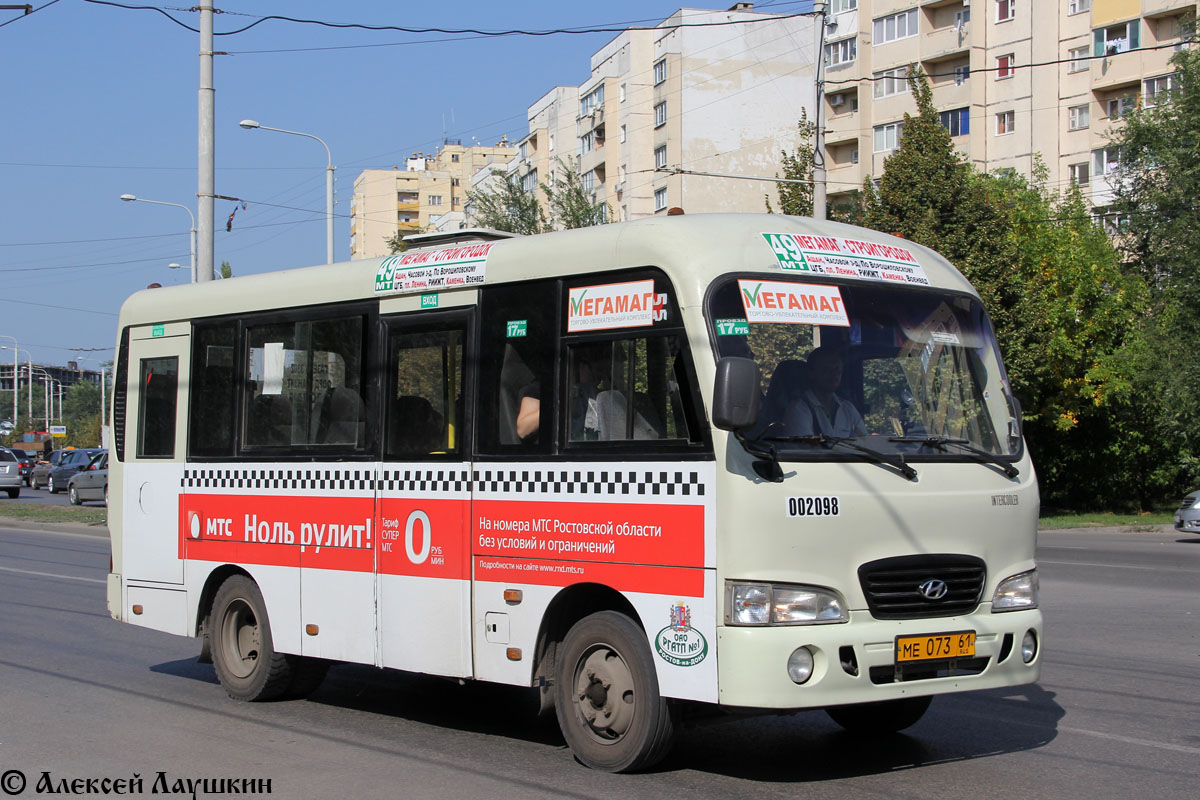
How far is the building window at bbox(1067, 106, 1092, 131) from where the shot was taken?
196 ft

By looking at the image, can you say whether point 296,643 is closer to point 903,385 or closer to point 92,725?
point 92,725

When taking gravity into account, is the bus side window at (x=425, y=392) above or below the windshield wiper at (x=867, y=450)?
above

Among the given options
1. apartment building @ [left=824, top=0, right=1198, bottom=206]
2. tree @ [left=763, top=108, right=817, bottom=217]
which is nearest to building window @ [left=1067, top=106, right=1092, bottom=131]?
apartment building @ [left=824, top=0, right=1198, bottom=206]

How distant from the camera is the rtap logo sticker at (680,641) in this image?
21.2 ft

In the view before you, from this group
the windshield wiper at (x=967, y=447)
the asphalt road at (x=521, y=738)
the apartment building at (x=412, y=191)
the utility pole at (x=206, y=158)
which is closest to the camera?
the asphalt road at (x=521, y=738)

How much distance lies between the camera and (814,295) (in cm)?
695

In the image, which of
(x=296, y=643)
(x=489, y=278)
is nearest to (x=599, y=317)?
(x=489, y=278)

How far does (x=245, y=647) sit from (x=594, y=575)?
3725mm

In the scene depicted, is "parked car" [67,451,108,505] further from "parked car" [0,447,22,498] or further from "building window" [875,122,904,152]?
"building window" [875,122,904,152]

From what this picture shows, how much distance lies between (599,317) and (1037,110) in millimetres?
59140

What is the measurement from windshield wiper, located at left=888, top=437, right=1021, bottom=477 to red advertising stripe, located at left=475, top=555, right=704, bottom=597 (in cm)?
136

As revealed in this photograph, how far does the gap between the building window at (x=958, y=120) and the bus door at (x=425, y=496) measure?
59549 mm

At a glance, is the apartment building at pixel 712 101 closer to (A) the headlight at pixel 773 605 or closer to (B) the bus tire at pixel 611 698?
(B) the bus tire at pixel 611 698

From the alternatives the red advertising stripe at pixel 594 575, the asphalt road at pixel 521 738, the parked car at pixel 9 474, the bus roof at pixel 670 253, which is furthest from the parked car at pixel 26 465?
the red advertising stripe at pixel 594 575
